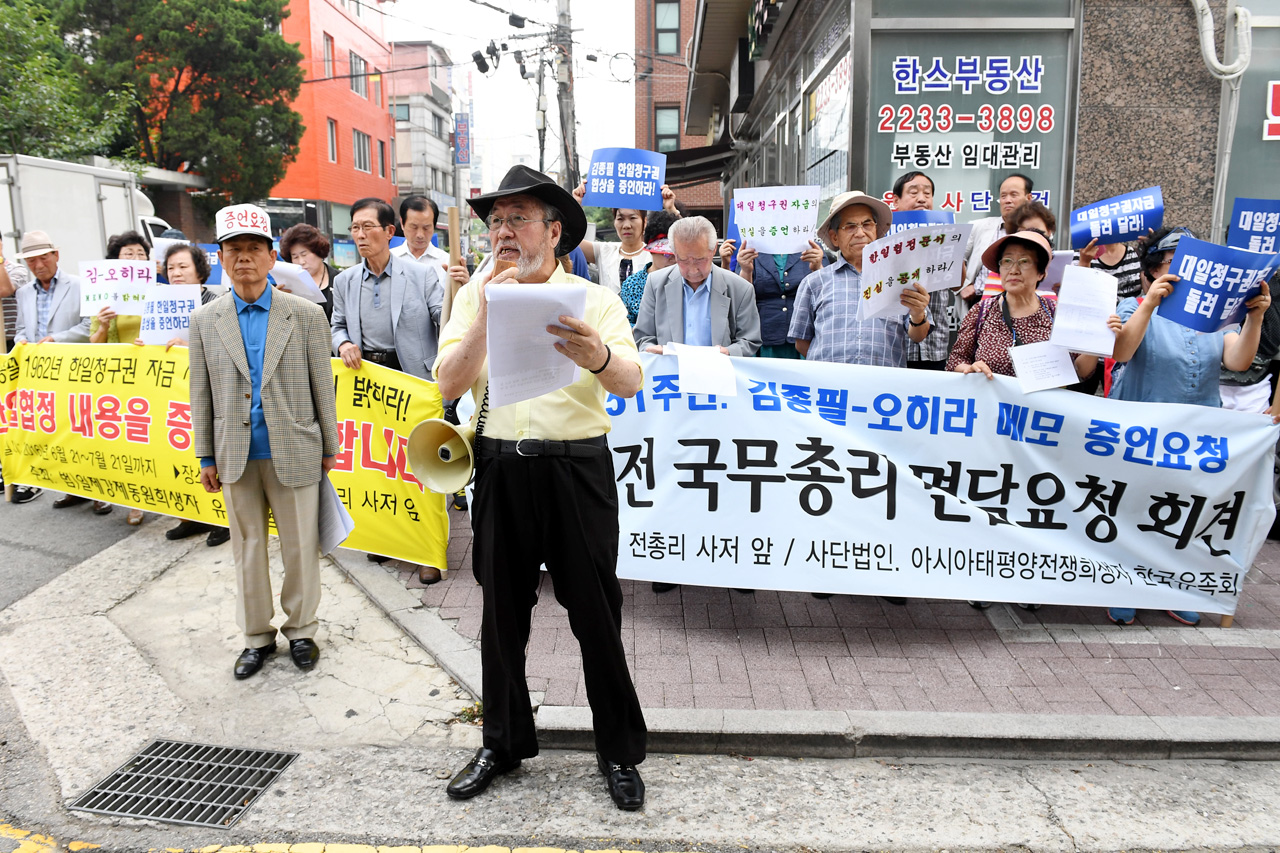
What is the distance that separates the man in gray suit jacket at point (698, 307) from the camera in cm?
502

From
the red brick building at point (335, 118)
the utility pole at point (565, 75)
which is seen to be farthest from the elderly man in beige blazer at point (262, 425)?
the red brick building at point (335, 118)

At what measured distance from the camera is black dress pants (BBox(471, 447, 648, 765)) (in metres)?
2.97

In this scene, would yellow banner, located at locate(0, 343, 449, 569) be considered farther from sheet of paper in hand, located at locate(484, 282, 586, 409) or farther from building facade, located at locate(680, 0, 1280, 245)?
building facade, located at locate(680, 0, 1280, 245)

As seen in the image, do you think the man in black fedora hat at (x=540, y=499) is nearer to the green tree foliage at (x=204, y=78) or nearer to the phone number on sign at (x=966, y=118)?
the phone number on sign at (x=966, y=118)

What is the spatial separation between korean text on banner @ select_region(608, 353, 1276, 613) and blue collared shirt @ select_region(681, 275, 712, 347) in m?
0.76

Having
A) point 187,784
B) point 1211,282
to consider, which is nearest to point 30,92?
point 187,784

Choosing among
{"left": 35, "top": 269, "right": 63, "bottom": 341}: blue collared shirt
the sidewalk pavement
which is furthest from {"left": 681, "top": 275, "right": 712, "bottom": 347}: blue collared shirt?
{"left": 35, "top": 269, "right": 63, "bottom": 341}: blue collared shirt

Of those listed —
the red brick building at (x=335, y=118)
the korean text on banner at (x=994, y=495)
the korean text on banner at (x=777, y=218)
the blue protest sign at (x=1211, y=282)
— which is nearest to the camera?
the blue protest sign at (x=1211, y=282)

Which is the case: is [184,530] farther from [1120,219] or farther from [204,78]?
[204,78]

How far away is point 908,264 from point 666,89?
115 feet

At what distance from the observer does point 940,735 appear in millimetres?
3428

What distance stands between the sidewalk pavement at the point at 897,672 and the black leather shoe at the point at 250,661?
67 cm

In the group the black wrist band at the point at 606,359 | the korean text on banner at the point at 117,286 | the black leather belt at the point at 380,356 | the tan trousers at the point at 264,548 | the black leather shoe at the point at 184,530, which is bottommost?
the black leather shoe at the point at 184,530

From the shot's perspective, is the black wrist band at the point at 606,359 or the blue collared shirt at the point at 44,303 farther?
the blue collared shirt at the point at 44,303
